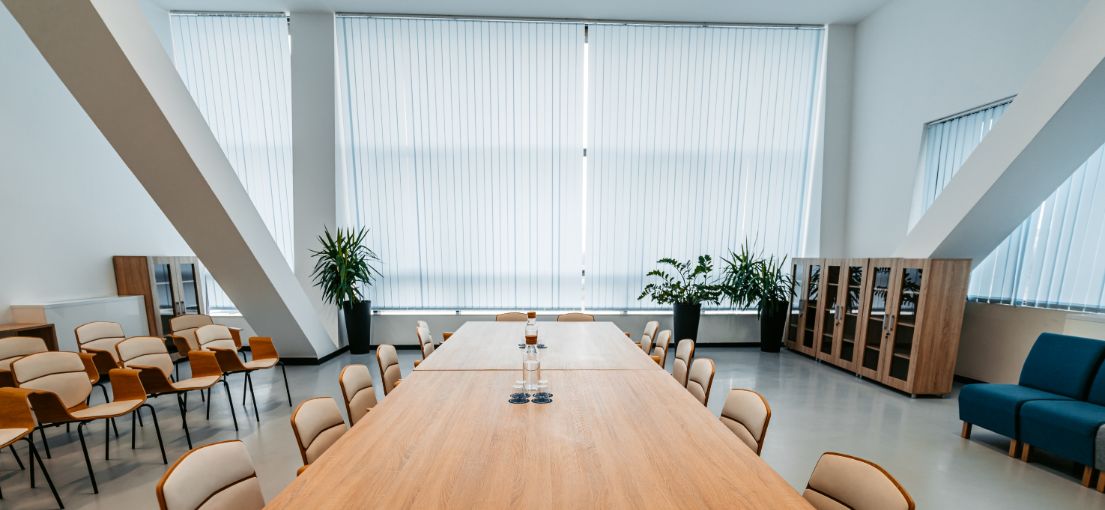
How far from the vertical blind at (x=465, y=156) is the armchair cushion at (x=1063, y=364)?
471 cm

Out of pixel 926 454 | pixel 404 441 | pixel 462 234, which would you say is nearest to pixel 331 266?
pixel 462 234

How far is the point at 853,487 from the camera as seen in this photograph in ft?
4.37

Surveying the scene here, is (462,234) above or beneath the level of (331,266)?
above

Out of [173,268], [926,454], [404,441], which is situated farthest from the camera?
[173,268]

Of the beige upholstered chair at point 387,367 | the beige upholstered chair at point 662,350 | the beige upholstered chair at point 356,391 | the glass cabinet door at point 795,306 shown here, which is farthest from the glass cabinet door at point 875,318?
the beige upholstered chair at point 356,391

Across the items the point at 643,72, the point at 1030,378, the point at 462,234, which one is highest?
the point at 643,72

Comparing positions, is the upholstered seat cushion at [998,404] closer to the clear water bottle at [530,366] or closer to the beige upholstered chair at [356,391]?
the clear water bottle at [530,366]

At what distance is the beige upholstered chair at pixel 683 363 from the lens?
295 centimetres

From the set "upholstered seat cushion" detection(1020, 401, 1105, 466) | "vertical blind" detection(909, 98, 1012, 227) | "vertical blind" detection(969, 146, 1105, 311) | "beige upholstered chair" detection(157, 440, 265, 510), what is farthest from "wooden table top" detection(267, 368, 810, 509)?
"vertical blind" detection(909, 98, 1012, 227)

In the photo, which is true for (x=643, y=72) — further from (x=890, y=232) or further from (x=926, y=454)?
(x=926, y=454)

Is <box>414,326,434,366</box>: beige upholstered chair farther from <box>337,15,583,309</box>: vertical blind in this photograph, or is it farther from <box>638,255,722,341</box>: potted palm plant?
<box>638,255,722,341</box>: potted palm plant

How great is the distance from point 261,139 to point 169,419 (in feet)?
13.2

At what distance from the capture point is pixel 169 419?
3.69 meters

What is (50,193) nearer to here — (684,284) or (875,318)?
(684,284)
